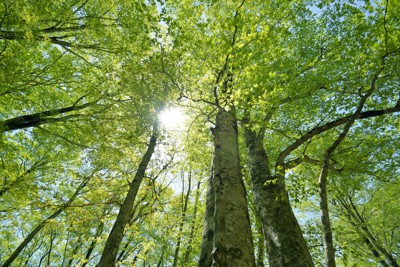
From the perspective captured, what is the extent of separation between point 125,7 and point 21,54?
205 inches

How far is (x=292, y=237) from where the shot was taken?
404 centimetres

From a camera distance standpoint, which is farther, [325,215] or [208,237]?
[325,215]

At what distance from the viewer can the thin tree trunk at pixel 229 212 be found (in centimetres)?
243

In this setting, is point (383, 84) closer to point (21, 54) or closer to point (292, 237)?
point (292, 237)

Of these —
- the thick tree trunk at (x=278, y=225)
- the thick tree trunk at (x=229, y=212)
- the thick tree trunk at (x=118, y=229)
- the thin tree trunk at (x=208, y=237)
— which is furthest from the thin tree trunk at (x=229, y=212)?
the thick tree trunk at (x=118, y=229)

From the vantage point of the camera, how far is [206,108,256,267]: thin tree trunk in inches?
95.5

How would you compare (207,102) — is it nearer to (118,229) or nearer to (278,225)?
(278,225)

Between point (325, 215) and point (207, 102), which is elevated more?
point (207, 102)

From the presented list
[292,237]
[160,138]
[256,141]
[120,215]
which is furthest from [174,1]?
[292,237]

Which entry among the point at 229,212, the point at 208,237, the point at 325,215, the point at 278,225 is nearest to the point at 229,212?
the point at 229,212

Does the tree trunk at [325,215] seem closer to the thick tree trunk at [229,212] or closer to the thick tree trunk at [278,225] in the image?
the thick tree trunk at [278,225]

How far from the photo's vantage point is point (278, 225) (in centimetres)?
432

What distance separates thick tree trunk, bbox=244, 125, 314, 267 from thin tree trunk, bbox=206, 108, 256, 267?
750 mm

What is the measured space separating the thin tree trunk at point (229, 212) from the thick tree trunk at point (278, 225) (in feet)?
2.46
